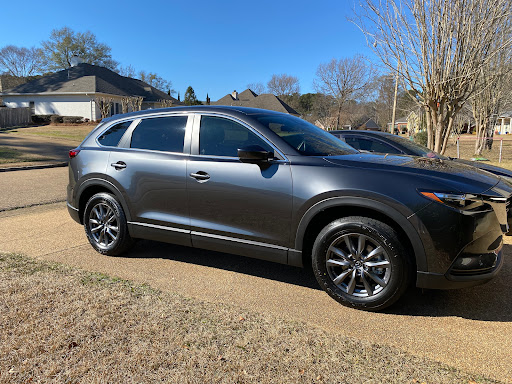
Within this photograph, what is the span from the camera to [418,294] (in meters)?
3.62

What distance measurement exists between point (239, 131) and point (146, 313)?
6.40ft

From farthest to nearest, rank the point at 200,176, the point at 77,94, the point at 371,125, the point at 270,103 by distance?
the point at 371,125 → the point at 270,103 → the point at 77,94 → the point at 200,176

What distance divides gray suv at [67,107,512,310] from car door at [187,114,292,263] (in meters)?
0.01

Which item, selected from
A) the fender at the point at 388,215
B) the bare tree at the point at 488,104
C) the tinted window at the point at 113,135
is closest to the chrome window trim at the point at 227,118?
the fender at the point at 388,215

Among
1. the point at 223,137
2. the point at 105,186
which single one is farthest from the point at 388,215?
the point at 105,186

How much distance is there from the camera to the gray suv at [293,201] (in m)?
2.98

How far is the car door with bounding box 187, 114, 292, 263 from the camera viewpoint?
3.49 meters

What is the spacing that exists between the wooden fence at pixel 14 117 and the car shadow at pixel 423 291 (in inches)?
→ 1388

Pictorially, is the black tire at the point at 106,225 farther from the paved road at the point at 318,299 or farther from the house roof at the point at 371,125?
the house roof at the point at 371,125

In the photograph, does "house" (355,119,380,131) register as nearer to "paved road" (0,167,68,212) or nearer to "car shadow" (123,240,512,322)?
"paved road" (0,167,68,212)

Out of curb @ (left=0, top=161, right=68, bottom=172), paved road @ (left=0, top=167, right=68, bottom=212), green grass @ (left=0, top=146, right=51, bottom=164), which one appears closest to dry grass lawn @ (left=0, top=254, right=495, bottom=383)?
paved road @ (left=0, top=167, right=68, bottom=212)

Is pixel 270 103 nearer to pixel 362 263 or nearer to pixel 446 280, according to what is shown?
pixel 362 263

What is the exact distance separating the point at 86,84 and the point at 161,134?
1485 inches

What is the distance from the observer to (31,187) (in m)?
9.39
